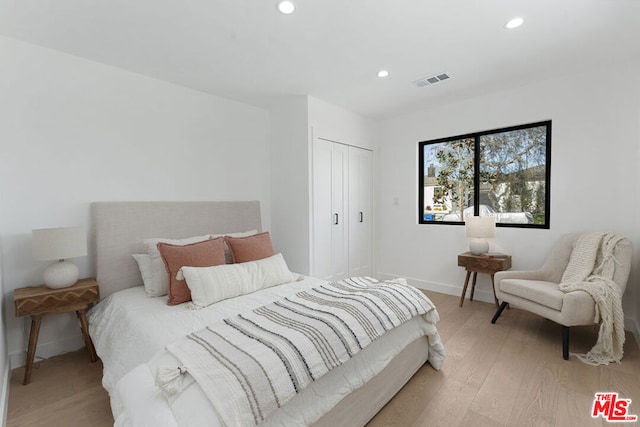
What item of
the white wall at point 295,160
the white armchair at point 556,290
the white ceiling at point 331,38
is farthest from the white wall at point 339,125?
the white armchair at point 556,290

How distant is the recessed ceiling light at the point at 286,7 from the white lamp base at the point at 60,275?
7.80ft

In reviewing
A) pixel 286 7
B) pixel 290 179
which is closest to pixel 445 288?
pixel 290 179

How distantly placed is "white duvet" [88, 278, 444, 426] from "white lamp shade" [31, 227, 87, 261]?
486 millimetres

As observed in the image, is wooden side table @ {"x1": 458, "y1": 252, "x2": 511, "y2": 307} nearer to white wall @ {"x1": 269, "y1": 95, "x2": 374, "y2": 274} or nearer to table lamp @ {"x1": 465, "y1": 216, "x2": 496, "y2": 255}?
table lamp @ {"x1": 465, "y1": 216, "x2": 496, "y2": 255}

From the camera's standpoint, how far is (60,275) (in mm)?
2129

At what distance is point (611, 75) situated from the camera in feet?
8.98

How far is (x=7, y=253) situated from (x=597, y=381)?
4.27m

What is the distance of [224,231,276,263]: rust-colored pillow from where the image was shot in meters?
2.56

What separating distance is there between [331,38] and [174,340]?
2254 mm

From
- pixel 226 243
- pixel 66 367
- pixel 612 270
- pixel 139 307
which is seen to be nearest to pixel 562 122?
pixel 612 270

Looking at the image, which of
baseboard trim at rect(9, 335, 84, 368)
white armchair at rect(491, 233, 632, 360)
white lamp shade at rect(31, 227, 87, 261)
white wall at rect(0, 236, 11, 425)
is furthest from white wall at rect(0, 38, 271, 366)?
white armchair at rect(491, 233, 632, 360)

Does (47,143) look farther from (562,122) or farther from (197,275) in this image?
(562,122)

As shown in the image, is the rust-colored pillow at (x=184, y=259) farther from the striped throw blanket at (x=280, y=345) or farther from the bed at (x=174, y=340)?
the striped throw blanket at (x=280, y=345)

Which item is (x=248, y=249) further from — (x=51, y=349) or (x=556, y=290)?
(x=556, y=290)
